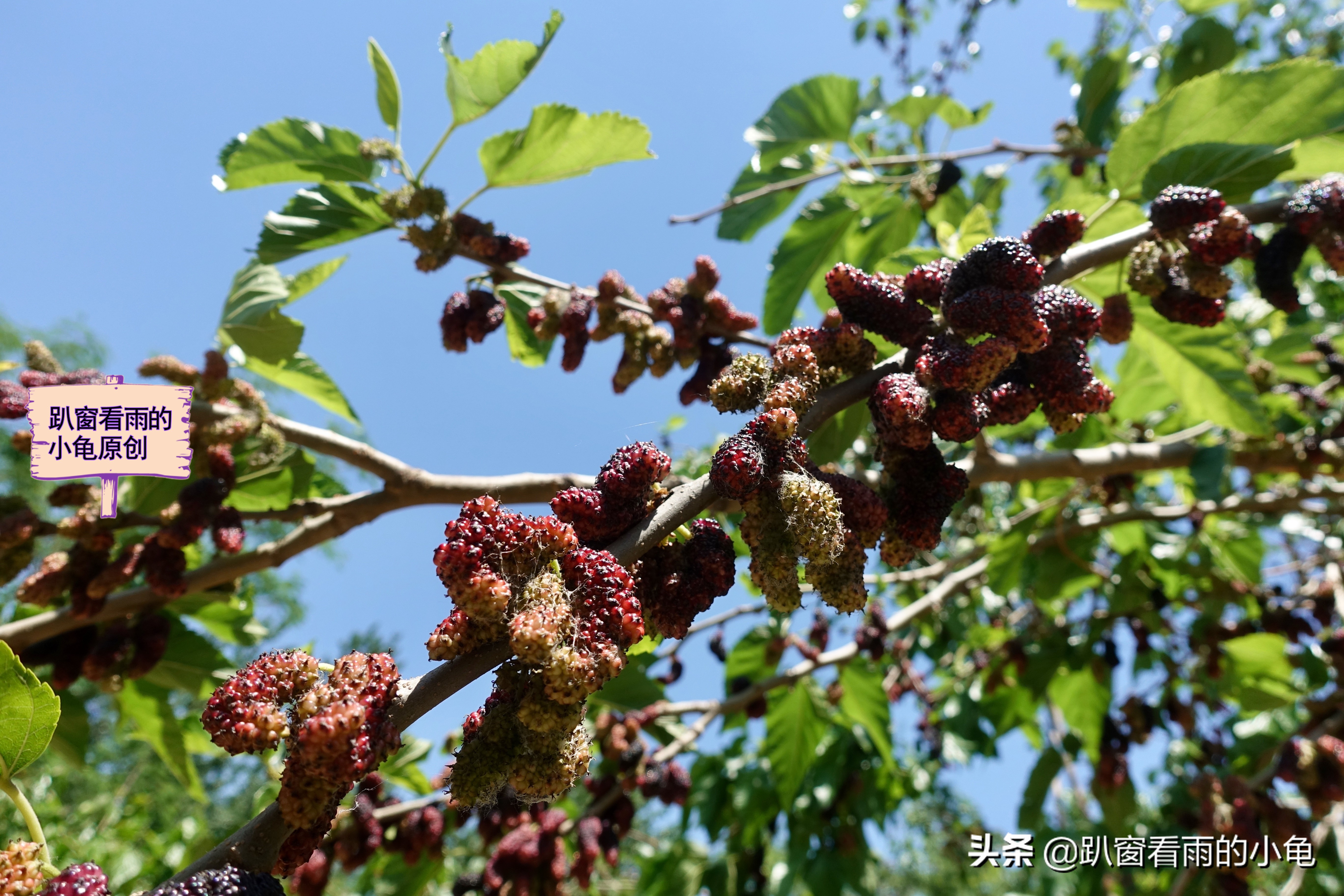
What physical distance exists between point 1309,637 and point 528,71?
415cm

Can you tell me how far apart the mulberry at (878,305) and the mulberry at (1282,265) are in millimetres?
1055

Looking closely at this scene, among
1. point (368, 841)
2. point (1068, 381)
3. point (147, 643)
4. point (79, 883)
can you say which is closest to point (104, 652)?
point (147, 643)

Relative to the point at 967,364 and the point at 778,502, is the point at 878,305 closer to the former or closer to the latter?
the point at 967,364

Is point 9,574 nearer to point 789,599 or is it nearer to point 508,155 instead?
point 508,155

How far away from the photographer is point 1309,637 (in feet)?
11.8

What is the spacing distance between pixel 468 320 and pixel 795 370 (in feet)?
4.58

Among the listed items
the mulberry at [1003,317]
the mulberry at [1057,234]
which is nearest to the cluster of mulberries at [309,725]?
the mulberry at [1003,317]

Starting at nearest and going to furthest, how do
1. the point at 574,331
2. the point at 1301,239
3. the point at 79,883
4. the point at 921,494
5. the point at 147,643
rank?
the point at 79,883 < the point at 921,494 < the point at 1301,239 < the point at 574,331 < the point at 147,643

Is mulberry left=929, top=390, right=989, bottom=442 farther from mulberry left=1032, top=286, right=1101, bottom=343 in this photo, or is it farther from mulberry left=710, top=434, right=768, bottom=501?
mulberry left=710, top=434, right=768, bottom=501

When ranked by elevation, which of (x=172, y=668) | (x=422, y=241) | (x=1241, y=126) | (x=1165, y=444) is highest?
(x=422, y=241)

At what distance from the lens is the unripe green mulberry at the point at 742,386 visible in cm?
118

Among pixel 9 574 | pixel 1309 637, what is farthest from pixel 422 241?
pixel 1309 637

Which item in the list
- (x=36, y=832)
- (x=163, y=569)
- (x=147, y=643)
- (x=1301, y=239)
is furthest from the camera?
(x=147, y=643)

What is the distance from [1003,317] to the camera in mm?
1201
